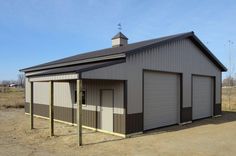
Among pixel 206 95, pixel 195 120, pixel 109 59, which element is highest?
pixel 109 59

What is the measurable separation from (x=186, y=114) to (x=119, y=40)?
7157 mm

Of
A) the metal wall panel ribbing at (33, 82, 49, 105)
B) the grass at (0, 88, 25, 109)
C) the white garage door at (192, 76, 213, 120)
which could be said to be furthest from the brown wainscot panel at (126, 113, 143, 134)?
the grass at (0, 88, 25, 109)

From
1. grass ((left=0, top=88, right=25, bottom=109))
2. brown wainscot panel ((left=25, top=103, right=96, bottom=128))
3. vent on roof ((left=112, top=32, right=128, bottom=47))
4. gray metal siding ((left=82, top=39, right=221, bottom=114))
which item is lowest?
grass ((left=0, top=88, right=25, bottom=109))

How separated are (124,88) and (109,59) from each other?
1599 millimetres

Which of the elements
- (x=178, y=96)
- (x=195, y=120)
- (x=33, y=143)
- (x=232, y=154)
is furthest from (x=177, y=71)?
(x=33, y=143)

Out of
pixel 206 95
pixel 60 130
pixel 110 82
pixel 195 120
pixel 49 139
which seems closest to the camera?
pixel 49 139

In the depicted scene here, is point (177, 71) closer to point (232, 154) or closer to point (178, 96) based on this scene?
point (178, 96)

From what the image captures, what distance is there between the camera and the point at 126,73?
958cm

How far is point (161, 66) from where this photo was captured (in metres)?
11.3

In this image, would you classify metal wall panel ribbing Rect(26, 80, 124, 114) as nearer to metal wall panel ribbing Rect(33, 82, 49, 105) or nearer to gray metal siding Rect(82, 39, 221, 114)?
metal wall panel ribbing Rect(33, 82, 49, 105)

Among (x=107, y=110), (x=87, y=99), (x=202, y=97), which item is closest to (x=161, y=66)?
(x=107, y=110)

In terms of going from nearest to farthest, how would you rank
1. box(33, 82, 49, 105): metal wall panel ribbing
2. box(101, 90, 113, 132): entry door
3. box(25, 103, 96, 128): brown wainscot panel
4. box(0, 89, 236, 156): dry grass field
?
box(0, 89, 236, 156): dry grass field, box(101, 90, 113, 132): entry door, box(25, 103, 96, 128): brown wainscot panel, box(33, 82, 49, 105): metal wall panel ribbing

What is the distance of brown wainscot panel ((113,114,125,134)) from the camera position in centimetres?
955

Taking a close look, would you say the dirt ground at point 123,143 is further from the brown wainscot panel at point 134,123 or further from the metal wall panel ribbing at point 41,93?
the metal wall panel ribbing at point 41,93
